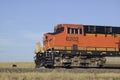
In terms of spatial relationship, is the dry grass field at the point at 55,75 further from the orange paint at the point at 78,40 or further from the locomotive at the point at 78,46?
the orange paint at the point at 78,40

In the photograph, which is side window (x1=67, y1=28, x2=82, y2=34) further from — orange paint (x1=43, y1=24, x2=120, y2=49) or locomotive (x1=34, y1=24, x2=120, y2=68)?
orange paint (x1=43, y1=24, x2=120, y2=49)

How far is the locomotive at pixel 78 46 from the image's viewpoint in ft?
82.4

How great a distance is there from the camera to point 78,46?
25859 mm

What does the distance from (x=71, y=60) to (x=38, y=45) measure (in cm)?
448

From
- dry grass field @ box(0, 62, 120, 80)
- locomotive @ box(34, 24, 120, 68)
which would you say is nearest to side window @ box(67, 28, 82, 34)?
locomotive @ box(34, 24, 120, 68)

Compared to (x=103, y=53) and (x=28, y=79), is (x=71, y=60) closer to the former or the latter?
(x=103, y=53)

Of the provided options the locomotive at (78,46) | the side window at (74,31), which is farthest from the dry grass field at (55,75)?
the side window at (74,31)

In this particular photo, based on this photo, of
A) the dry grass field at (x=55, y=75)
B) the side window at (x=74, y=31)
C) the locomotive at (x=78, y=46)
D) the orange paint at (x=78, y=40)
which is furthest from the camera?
the side window at (x=74, y=31)

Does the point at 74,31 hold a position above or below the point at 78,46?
above

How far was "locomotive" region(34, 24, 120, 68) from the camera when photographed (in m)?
25.1

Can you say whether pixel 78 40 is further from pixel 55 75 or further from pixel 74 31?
pixel 55 75

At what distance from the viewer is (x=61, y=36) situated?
1001 inches

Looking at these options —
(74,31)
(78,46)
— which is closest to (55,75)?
(78,46)

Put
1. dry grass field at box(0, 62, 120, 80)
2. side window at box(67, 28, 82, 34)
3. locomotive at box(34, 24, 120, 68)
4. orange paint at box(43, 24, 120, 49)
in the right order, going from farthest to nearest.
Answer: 1. side window at box(67, 28, 82, 34)
2. orange paint at box(43, 24, 120, 49)
3. locomotive at box(34, 24, 120, 68)
4. dry grass field at box(0, 62, 120, 80)
